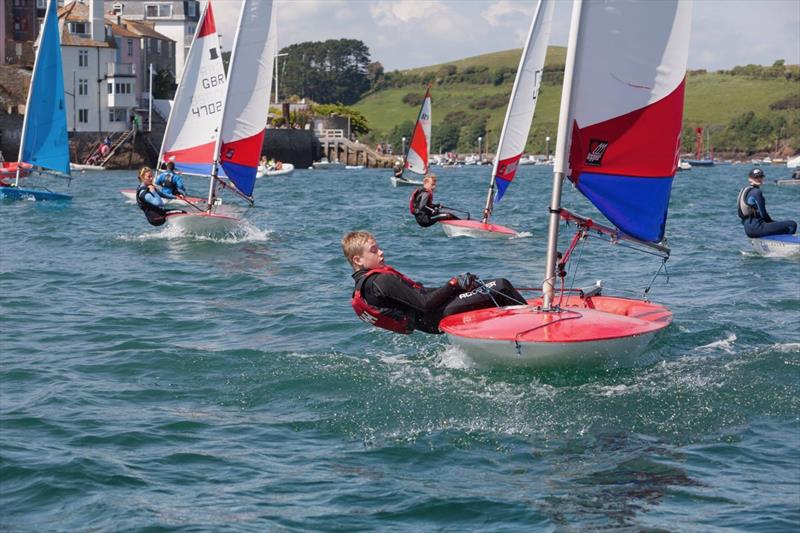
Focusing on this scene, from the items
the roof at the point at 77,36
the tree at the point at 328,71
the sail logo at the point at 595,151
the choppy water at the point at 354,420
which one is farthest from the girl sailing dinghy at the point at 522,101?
the tree at the point at 328,71

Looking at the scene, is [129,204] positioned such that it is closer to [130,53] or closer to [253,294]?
[253,294]

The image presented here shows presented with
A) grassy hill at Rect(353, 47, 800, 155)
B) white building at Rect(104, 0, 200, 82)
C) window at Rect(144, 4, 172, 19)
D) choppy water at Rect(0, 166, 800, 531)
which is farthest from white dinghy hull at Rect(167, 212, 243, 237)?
grassy hill at Rect(353, 47, 800, 155)

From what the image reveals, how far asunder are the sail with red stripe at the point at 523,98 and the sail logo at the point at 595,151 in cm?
1360

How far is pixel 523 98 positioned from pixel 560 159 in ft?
48.5

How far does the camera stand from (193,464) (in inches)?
290

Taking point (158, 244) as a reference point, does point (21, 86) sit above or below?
above

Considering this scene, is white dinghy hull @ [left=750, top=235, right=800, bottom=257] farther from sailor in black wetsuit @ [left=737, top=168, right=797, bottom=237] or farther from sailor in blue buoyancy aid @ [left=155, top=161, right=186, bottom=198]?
sailor in blue buoyancy aid @ [left=155, top=161, right=186, bottom=198]

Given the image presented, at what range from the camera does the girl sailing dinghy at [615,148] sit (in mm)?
9414

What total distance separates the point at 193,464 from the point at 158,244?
13797mm

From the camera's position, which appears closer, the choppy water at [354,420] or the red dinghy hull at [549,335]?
the choppy water at [354,420]

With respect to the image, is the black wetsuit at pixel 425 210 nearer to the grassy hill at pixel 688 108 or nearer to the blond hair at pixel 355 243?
the blond hair at pixel 355 243

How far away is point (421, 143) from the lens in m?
Answer: 49.3

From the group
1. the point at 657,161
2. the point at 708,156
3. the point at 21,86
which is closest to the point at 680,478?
the point at 657,161

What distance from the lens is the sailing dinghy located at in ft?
103
